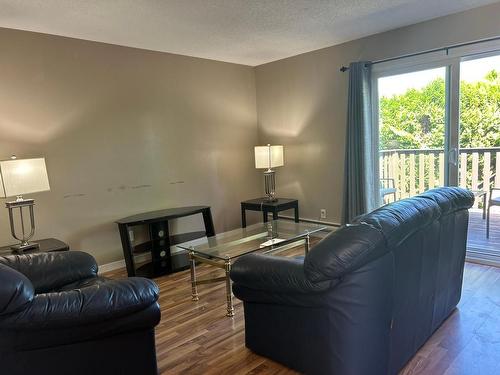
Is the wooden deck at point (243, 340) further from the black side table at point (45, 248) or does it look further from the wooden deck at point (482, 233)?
the black side table at point (45, 248)

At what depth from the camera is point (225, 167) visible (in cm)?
496

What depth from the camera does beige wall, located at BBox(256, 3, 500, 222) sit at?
3959 millimetres

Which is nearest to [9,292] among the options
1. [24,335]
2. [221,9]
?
[24,335]

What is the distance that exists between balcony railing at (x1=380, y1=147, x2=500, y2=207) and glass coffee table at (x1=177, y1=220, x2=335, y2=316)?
4.14 feet

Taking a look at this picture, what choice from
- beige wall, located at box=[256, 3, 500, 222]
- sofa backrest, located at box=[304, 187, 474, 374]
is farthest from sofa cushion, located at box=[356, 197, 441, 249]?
beige wall, located at box=[256, 3, 500, 222]

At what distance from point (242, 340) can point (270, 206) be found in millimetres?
2284

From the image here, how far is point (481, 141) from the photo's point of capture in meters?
3.63

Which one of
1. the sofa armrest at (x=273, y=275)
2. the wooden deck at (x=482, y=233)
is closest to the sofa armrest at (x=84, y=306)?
the sofa armrest at (x=273, y=275)

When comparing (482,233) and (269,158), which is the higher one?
(269,158)

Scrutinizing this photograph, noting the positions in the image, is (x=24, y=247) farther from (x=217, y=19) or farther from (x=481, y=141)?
(x=481, y=141)

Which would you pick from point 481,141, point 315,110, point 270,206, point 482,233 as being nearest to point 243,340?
point 270,206

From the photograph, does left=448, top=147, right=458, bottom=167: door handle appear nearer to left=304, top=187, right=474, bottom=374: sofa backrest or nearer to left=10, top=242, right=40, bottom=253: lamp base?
left=304, top=187, right=474, bottom=374: sofa backrest

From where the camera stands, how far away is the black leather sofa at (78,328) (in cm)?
147

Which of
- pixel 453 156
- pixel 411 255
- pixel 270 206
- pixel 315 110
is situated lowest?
pixel 270 206
